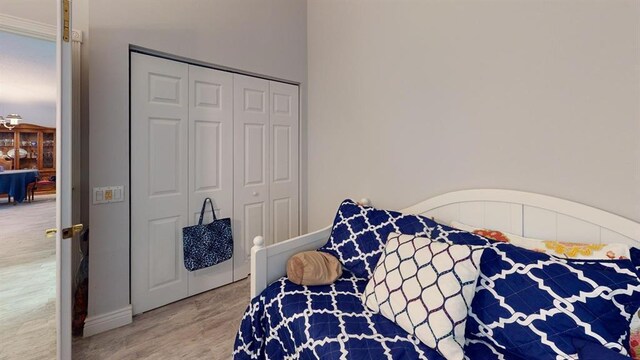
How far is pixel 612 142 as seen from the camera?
1.27 meters

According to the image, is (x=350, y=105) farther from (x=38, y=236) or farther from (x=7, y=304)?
(x=7, y=304)

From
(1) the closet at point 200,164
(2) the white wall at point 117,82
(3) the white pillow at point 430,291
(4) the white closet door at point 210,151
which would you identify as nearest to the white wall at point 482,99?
(1) the closet at point 200,164

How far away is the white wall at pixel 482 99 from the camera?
1274 mm

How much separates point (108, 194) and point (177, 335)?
1.04m

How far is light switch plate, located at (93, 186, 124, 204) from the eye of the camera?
1.82 meters

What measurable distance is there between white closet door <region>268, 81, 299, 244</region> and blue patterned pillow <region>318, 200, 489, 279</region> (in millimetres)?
1055

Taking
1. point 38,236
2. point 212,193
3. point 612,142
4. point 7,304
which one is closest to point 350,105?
point 212,193

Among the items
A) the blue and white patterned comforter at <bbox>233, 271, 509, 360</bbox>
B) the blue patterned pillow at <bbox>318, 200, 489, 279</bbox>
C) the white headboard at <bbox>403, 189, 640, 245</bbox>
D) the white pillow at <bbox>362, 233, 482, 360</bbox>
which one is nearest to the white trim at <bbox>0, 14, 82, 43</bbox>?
the blue and white patterned comforter at <bbox>233, 271, 509, 360</bbox>

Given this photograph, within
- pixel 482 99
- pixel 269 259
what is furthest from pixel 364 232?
pixel 482 99

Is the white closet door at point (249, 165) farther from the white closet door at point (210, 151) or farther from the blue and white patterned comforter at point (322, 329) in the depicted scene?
the blue and white patterned comforter at point (322, 329)

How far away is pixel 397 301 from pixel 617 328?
744mm

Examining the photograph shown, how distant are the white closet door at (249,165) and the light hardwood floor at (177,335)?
1.44 ft

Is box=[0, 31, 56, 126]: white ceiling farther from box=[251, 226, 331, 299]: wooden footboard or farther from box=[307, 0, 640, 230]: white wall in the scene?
box=[307, 0, 640, 230]: white wall

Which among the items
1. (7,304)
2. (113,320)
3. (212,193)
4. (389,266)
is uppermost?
(212,193)
